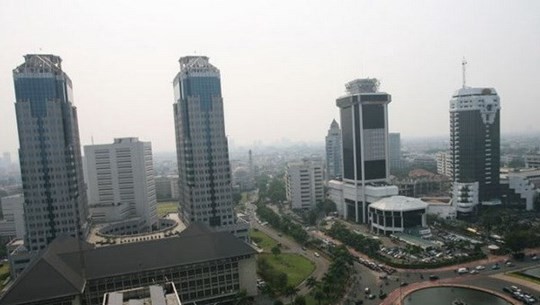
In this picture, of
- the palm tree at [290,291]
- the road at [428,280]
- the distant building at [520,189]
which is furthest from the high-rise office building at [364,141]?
the palm tree at [290,291]

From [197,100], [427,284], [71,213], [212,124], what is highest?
[197,100]

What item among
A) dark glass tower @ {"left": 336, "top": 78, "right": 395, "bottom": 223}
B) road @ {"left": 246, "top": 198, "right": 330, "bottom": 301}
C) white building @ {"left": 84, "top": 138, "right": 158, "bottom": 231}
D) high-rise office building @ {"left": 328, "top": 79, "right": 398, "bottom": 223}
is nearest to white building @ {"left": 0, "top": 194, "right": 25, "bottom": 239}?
white building @ {"left": 84, "top": 138, "right": 158, "bottom": 231}

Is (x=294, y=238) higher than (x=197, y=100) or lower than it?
lower

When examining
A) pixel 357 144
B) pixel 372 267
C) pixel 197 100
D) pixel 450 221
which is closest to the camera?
pixel 372 267

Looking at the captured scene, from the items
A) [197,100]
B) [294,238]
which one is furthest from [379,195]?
[197,100]

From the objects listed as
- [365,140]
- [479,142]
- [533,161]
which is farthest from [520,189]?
[533,161]

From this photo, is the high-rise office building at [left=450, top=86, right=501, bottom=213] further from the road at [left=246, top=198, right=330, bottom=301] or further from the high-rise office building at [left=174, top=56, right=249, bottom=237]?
the high-rise office building at [left=174, top=56, right=249, bottom=237]

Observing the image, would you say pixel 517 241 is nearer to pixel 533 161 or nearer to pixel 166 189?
pixel 533 161

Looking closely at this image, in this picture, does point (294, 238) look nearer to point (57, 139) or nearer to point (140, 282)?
point (140, 282)
